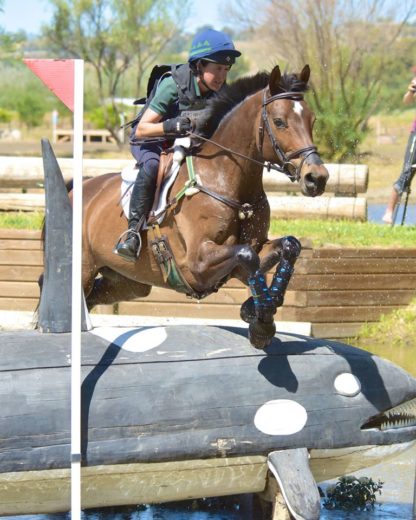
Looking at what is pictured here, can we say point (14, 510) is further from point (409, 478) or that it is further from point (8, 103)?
point (8, 103)

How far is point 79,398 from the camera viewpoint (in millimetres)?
4426

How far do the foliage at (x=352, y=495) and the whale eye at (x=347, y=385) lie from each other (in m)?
1.06

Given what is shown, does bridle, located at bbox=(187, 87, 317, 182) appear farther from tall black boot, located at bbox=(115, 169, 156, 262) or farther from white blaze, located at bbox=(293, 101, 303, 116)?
tall black boot, located at bbox=(115, 169, 156, 262)

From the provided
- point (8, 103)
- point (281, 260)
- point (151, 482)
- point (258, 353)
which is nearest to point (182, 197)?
point (281, 260)

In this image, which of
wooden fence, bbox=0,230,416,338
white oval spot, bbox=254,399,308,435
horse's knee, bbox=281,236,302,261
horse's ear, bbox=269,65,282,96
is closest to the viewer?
white oval spot, bbox=254,399,308,435

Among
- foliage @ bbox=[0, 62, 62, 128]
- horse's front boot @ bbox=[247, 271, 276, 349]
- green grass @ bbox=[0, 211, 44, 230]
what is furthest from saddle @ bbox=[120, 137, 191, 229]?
Answer: foliage @ bbox=[0, 62, 62, 128]

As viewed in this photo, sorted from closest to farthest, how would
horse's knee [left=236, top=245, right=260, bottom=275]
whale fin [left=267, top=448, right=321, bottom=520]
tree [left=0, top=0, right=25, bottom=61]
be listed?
whale fin [left=267, top=448, right=321, bottom=520] < horse's knee [left=236, top=245, right=260, bottom=275] < tree [left=0, top=0, right=25, bottom=61]

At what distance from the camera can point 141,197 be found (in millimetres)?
6367

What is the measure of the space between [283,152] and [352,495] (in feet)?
6.43

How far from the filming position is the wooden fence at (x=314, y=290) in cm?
950

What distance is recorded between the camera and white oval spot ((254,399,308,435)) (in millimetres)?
4961

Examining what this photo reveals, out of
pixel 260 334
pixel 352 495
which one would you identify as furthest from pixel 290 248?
pixel 352 495

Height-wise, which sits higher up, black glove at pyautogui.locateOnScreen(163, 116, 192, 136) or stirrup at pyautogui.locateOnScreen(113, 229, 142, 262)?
black glove at pyautogui.locateOnScreen(163, 116, 192, 136)

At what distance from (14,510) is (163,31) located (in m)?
31.7
